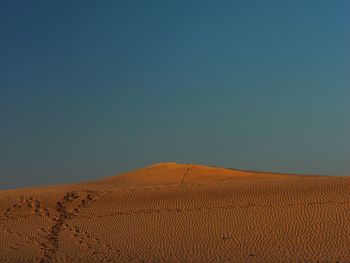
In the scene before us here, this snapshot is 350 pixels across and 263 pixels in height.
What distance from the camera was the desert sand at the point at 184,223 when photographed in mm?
24516

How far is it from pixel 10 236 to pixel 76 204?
4449 millimetres

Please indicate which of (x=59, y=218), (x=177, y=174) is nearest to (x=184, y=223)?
(x=59, y=218)

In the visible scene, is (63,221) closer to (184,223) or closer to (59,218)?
(59,218)

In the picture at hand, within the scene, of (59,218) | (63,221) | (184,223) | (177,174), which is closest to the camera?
(184,223)

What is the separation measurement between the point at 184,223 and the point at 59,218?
6422 mm

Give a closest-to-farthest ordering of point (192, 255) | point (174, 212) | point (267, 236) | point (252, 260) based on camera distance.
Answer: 1. point (252, 260)
2. point (192, 255)
3. point (267, 236)
4. point (174, 212)

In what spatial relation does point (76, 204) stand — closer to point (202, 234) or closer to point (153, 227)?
point (153, 227)

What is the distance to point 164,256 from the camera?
2427 cm

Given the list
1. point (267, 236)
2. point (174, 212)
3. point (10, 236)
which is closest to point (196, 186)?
point (174, 212)

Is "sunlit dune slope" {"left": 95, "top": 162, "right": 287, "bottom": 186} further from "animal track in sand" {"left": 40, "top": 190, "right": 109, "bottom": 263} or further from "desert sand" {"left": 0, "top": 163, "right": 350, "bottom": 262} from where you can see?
"animal track in sand" {"left": 40, "top": 190, "right": 109, "bottom": 263}

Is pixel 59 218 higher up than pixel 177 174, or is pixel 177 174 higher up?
pixel 177 174

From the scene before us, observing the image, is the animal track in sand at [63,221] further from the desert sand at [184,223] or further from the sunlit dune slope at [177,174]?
the sunlit dune slope at [177,174]

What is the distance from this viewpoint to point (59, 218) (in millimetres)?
30812

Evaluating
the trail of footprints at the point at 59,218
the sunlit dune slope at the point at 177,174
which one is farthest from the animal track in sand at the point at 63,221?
the sunlit dune slope at the point at 177,174
